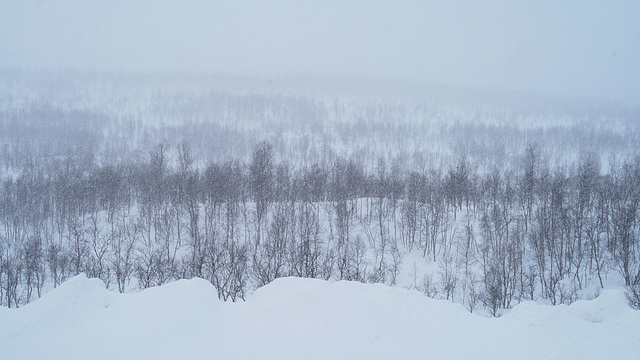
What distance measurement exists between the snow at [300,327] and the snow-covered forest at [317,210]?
29.3 ft

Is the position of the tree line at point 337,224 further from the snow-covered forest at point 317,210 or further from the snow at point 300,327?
the snow at point 300,327

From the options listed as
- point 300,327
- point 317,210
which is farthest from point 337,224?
point 300,327

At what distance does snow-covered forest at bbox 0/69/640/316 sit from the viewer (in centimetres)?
2558

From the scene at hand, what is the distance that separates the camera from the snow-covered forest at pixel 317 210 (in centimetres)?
2558

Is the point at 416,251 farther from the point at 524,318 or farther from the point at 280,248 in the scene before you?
the point at 524,318

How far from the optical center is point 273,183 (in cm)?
4366

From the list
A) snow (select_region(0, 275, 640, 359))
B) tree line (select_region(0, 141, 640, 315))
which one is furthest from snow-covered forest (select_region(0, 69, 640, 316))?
snow (select_region(0, 275, 640, 359))

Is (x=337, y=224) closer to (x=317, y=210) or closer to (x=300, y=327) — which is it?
(x=317, y=210)

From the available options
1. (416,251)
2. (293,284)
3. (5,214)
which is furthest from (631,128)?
(5,214)

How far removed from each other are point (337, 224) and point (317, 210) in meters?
3.63

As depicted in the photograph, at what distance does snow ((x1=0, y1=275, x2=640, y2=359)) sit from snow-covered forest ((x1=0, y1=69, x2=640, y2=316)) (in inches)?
351

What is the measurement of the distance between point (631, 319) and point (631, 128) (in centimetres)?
13749

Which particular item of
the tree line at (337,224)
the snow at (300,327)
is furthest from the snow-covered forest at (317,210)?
the snow at (300,327)

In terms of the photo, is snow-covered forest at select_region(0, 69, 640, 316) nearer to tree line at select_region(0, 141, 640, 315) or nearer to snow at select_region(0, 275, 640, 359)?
tree line at select_region(0, 141, 640, 315)
